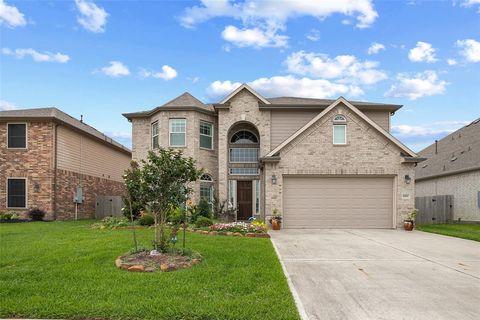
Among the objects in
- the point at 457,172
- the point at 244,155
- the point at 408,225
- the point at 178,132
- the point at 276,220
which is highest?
the point at 178,132

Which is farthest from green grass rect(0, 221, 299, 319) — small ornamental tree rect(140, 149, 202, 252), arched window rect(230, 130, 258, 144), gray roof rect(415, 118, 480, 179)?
gray roof rect(415, 118, 480, 179)

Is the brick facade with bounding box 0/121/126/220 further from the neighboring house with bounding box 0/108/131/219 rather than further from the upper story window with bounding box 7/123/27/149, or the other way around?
the upper story window with bounding box 7/123/27/149

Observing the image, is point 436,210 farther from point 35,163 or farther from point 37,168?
point 35,163

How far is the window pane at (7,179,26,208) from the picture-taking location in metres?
19.4

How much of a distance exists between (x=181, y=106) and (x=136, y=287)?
46.9 feet

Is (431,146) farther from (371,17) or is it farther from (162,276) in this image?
(162,276)

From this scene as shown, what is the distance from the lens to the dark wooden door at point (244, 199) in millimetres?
20000

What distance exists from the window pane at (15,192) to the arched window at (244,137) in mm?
11488

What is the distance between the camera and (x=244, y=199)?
2014cm

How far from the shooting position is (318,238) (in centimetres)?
1259

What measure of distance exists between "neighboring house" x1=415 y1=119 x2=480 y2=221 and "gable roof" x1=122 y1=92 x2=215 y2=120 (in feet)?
47.8

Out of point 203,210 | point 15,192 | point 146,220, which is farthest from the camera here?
point 15,192

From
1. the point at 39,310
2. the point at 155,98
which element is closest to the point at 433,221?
the point at 155,98

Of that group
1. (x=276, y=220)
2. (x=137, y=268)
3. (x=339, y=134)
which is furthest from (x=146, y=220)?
(x=339, y=134)
